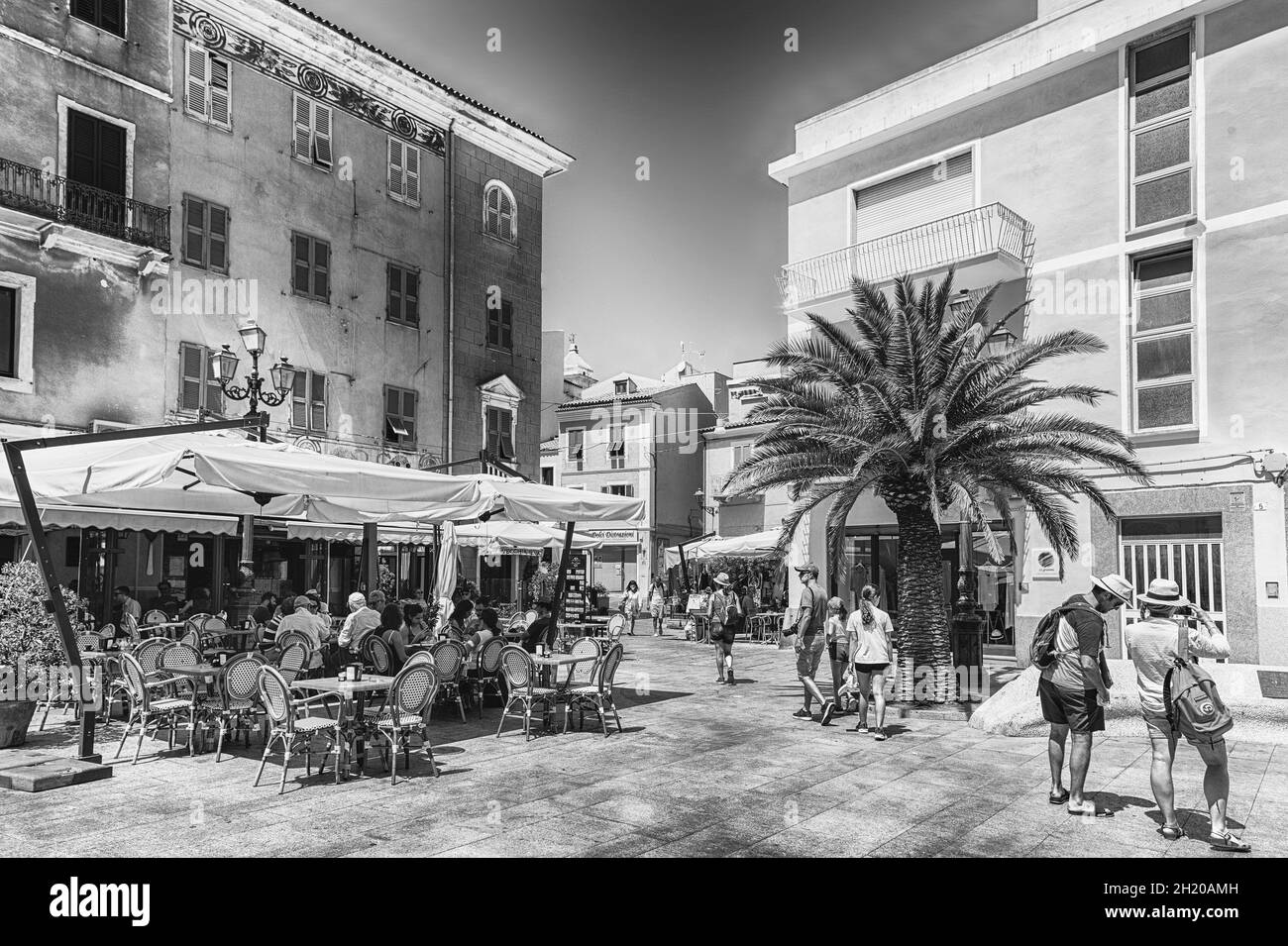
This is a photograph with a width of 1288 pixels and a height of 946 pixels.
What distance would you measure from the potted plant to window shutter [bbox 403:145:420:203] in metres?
18.3

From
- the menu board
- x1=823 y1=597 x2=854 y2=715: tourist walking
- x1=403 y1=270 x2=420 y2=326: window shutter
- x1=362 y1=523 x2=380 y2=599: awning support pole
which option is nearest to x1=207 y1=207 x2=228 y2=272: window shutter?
x1=403 y1=270 x2=420 y2=326: window shutter

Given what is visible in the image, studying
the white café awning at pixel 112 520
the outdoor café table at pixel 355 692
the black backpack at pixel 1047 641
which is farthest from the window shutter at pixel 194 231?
the black backpack at pixel 1047 641

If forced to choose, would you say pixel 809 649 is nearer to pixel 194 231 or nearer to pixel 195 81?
pixel 194 231

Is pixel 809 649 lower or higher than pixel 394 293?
lower

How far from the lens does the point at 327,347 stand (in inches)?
907

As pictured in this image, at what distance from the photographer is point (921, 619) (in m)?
13.2

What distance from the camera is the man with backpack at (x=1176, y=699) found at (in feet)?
20.1

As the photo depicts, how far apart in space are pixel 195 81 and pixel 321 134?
3256mm

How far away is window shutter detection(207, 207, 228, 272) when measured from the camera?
20625mm

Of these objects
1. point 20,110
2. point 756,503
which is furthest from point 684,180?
point 756,503

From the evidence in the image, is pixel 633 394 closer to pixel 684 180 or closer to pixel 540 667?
pixel 684 180

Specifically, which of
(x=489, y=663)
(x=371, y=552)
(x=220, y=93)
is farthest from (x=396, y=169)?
(x=489, y=663)

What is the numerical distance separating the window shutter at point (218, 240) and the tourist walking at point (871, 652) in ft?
54.7
